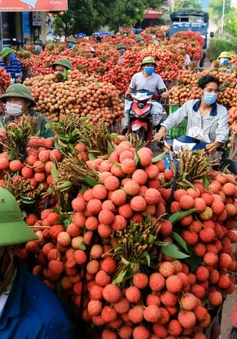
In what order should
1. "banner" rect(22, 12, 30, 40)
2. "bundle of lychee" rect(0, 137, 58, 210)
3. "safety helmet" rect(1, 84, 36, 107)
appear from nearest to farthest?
"bundle of lychee" rect(0, 137, 58, 210) < "safety helmet" rect(1, 84, 36, 107) < "banner" rect(22, 12, 30, 40)

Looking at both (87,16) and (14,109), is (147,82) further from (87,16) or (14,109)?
(87,16)

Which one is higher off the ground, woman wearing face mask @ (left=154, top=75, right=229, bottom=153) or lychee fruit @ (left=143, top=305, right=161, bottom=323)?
lychee fruit @ (left=143, top=305, right=161, bottom=323)

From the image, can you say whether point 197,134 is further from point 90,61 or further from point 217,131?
point 90,61

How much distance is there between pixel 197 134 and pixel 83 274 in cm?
367

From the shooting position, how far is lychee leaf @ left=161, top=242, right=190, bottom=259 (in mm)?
2160

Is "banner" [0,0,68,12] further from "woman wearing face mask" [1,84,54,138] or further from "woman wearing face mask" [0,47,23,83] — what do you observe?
"woman wearing face mask" [1,84,54,138]

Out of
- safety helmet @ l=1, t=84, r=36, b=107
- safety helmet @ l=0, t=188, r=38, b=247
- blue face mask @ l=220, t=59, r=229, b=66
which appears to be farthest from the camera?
blue face mask @ l=220, t=59, r=229, b=66

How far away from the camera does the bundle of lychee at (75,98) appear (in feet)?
22.0

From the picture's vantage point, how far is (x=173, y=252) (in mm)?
2176

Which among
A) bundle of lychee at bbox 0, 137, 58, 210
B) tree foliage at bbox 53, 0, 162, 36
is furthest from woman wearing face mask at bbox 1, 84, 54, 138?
tree foliage at bbox 53, 0, 162, 36

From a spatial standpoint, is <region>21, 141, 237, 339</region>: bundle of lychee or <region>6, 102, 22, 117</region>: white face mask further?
<region>6, 102, 22, 117</region>: white face mask

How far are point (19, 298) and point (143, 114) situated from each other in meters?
6.32

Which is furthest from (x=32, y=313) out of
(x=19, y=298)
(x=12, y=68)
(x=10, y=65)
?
(x=10, y=65)

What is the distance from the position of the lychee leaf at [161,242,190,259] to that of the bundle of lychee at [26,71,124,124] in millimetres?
4494
